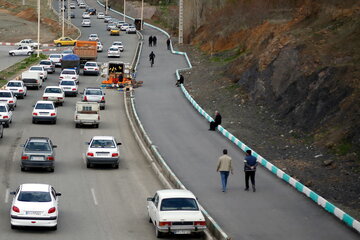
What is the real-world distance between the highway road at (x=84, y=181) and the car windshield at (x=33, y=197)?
960 millimetres

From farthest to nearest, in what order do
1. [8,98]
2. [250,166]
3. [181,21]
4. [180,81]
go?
1. [181,21]
2. [180,81]
3. [8,98]
4. [250,166]

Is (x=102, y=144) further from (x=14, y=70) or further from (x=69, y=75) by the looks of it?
(x=14, y=70)

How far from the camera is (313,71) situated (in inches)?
1884

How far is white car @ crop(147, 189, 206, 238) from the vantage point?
23406 mm

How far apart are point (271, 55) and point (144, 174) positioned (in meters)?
23.6

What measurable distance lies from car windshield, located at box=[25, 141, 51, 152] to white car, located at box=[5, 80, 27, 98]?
75.9 feet

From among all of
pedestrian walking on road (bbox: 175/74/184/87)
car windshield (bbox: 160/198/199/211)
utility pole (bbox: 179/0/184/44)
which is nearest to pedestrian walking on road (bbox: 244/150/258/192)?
car windshield (bbox: 160/198/199/211)

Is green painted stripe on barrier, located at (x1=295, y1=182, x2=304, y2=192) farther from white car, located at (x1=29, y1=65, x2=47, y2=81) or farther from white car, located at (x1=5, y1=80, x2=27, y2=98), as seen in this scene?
white car, located at (x1=29, y1=65, x2=47, y2=81)

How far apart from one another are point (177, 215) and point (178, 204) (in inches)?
21.9

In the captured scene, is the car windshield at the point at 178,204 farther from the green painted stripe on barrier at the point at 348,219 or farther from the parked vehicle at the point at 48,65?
the parked vehicle at the point at 48,65

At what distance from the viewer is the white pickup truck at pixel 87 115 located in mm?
46906

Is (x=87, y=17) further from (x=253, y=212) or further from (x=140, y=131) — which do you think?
(x=253, y=212)

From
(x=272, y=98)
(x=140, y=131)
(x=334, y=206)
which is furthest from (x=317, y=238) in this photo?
(x=272, y=98)

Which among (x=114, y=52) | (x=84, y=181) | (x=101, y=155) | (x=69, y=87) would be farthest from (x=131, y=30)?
(x=84, y=181)
